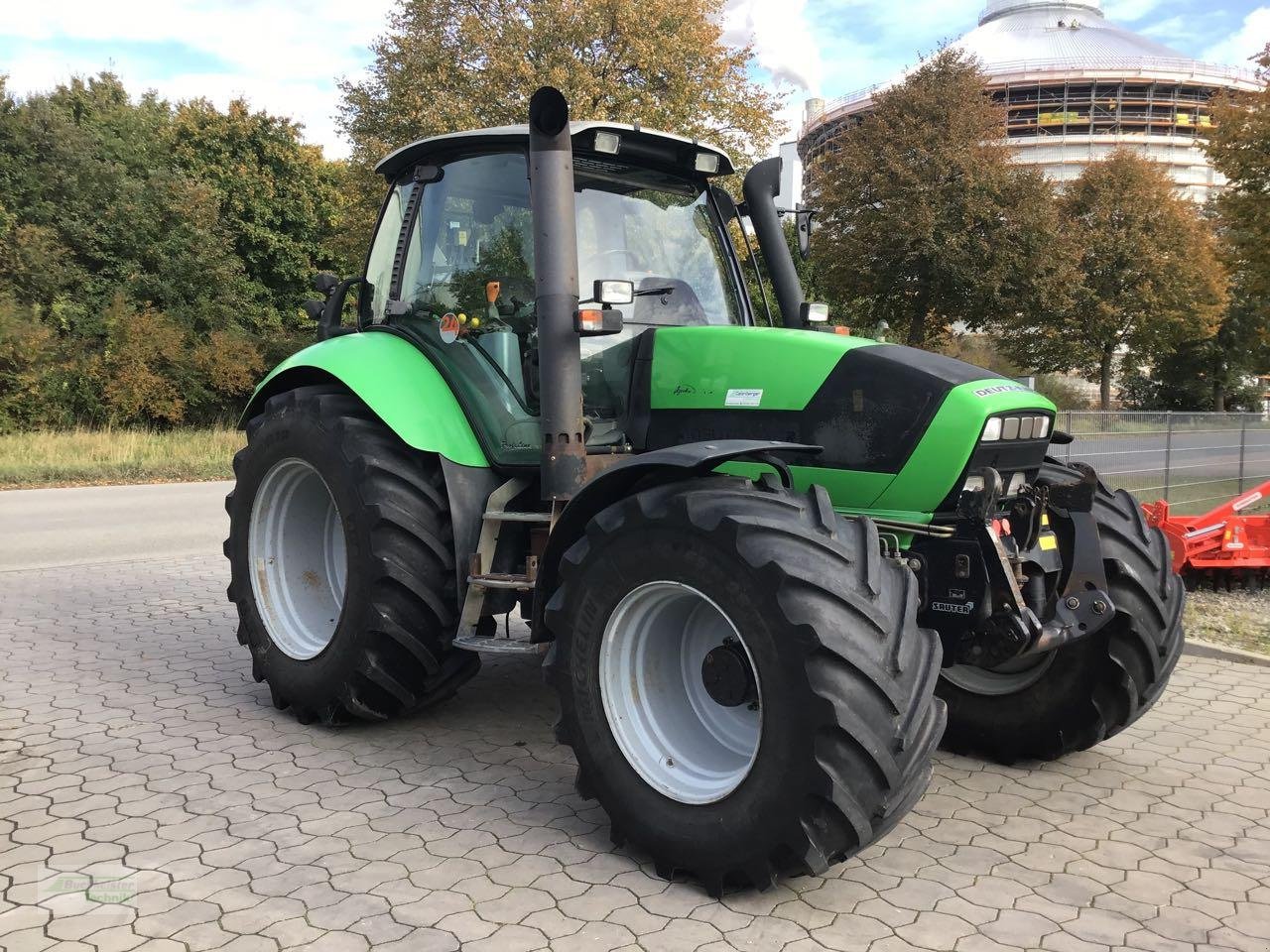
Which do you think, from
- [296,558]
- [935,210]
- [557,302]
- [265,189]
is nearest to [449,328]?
[557,302]

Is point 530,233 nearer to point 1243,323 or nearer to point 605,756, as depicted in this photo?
point 605,756

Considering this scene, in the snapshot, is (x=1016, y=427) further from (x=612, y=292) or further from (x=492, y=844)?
(x=492, y=844)

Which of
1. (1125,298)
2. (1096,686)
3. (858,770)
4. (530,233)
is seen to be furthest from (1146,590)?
(1125,298)

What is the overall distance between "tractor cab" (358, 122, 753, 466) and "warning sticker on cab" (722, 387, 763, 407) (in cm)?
52

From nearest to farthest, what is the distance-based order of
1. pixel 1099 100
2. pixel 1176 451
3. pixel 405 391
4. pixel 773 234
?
pixel 405 391
pixel 773 234
pixel 1176 451
pixel 1099 100

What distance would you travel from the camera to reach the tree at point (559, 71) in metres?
19.3

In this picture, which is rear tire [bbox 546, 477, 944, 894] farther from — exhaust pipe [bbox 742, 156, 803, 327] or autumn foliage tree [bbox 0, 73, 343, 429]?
autumn foliage tree [bbox 0, 73, 343, 429]

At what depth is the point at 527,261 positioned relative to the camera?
4.54m

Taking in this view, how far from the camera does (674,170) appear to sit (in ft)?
15.9

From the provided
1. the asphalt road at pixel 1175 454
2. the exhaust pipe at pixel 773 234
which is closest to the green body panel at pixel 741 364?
the exhaust pipe at pixel 773 234

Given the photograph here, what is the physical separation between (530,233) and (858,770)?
273cm

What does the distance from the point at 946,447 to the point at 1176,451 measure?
324 inches

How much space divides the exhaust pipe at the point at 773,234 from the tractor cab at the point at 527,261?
0.18 meters

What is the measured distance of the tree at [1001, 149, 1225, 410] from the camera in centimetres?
3022
